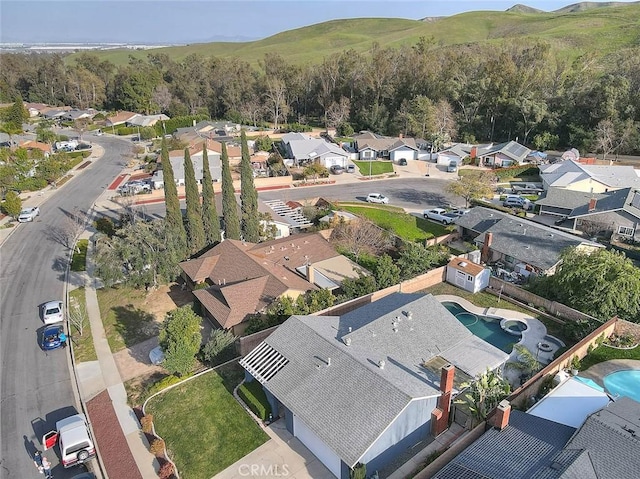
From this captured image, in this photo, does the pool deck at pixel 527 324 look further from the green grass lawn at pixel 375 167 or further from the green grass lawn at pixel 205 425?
the green grass lawn at pixel 375 167

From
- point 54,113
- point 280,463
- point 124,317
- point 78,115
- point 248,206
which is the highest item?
point 54,113

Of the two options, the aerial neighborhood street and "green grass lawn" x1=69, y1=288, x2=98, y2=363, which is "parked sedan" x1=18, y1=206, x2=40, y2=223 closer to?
the aerial neighborhood street

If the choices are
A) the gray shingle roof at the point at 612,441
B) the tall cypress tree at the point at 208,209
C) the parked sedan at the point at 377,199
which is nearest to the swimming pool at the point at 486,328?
the gray shingle roof at the point at 612,441

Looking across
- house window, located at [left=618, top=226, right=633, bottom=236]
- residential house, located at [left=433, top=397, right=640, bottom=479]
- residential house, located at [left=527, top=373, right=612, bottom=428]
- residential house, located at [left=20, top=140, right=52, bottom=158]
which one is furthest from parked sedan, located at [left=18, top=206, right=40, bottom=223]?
house window, located at [left=618, top=226, right=633, bottom=236]

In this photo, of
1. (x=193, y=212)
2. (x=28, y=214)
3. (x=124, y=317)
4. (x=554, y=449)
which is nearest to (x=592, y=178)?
(x=193, y=212)

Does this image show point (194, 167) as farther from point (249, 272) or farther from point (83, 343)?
point (83, 343)

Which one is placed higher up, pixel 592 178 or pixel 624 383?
pixel 592 178
